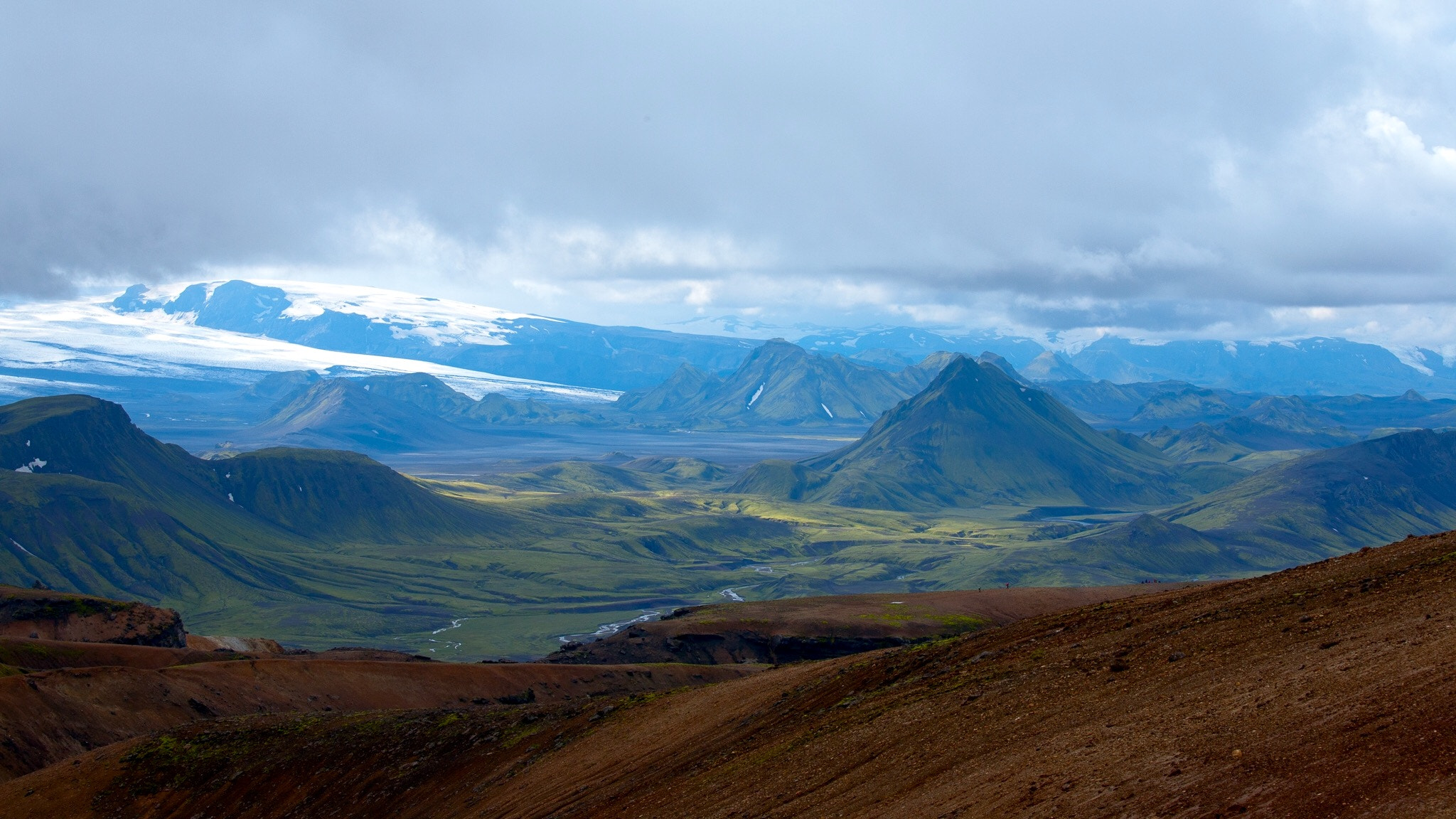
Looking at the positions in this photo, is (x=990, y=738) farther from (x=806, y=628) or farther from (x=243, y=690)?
(x=806, y=628)

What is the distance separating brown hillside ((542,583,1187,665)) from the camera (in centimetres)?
11894

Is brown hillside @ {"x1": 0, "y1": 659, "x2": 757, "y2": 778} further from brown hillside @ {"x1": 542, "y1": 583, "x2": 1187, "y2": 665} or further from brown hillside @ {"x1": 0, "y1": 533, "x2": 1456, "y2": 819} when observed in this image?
brown hillside @ {"x1": 542, "y1": 583, "x2": 1187, "y2": 665}

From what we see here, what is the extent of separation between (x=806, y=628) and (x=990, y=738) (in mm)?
85966

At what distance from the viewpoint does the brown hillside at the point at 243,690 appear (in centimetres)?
8112

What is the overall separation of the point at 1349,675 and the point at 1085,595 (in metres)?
106

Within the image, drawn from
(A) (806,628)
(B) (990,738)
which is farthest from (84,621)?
(B) (990,738)

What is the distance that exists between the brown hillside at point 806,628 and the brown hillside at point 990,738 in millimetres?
46126

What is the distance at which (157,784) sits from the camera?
65.2 m

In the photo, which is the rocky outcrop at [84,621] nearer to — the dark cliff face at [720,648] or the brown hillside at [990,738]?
the dark cliff face at [720,648]

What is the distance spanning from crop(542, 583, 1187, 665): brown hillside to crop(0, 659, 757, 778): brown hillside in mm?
15542

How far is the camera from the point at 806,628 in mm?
122250

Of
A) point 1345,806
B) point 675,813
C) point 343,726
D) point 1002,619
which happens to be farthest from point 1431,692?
point 1002,619

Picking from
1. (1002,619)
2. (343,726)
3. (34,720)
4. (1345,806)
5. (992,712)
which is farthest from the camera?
(1002,619)

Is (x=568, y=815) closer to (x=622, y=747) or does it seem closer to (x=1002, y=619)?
(x=622, y=747)
